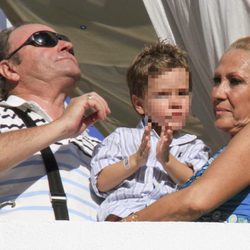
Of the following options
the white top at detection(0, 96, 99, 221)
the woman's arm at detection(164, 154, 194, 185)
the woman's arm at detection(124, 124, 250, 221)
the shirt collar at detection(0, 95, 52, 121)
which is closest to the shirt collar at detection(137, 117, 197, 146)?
the woman's arm at detection(164, 154, 194, 185)

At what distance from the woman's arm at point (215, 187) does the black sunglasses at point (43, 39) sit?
1129mm

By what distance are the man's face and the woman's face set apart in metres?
0.79

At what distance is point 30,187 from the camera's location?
2527 millimetres

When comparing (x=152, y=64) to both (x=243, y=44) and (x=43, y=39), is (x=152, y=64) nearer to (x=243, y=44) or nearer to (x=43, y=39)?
(x=243, y=44)

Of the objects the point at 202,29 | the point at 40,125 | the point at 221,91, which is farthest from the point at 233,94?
the point at 40,125

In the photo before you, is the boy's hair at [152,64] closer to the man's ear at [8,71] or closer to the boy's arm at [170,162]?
the boy's arm at [170,162]

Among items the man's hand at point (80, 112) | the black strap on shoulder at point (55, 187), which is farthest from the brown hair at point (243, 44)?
the black strap on shoulder at point (55, 187)

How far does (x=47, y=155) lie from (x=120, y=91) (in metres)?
1.52

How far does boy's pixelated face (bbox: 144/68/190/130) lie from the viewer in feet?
7.67

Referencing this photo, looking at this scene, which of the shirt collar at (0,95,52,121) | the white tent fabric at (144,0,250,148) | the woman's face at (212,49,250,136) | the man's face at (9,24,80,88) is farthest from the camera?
the man's face at (9,24,80,88)

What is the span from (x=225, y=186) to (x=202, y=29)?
2.66 feet

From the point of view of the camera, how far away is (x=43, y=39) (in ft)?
10.00

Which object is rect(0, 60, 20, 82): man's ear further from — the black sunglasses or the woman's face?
the woman's face

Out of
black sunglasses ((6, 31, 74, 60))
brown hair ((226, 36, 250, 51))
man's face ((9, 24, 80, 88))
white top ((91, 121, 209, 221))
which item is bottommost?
white top ((91, 121, 209, 221))
